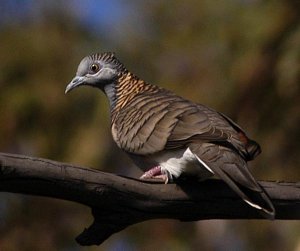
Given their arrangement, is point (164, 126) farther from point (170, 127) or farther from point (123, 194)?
point (123, 194)

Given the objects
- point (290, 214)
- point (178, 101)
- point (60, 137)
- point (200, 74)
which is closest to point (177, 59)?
point (200, 74)

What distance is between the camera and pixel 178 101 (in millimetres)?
4531

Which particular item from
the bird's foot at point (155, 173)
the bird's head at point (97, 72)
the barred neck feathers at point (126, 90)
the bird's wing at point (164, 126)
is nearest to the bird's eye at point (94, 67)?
the bird's head at point (97, 72)

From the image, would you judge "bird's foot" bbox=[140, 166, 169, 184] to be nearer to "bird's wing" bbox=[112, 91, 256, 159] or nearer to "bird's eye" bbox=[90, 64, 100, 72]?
"bird's wing" bbox=[112, 91, 256, 159]

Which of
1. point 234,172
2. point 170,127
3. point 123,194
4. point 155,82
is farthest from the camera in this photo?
point 155,82

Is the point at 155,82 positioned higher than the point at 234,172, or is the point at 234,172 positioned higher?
the point at 234,172

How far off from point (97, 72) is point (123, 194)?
1558 millimetres

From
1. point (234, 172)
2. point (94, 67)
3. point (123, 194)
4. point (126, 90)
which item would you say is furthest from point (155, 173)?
point (94, 67)

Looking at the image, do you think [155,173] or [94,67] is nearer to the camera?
[155,173]

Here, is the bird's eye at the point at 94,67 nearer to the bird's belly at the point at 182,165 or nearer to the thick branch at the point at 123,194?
the bird's belly at the point at 182,165

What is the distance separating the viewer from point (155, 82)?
7.88 m

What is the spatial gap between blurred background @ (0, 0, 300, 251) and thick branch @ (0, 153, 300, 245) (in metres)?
2.24

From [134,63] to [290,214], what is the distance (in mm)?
4558

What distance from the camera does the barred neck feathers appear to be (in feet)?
16.2
